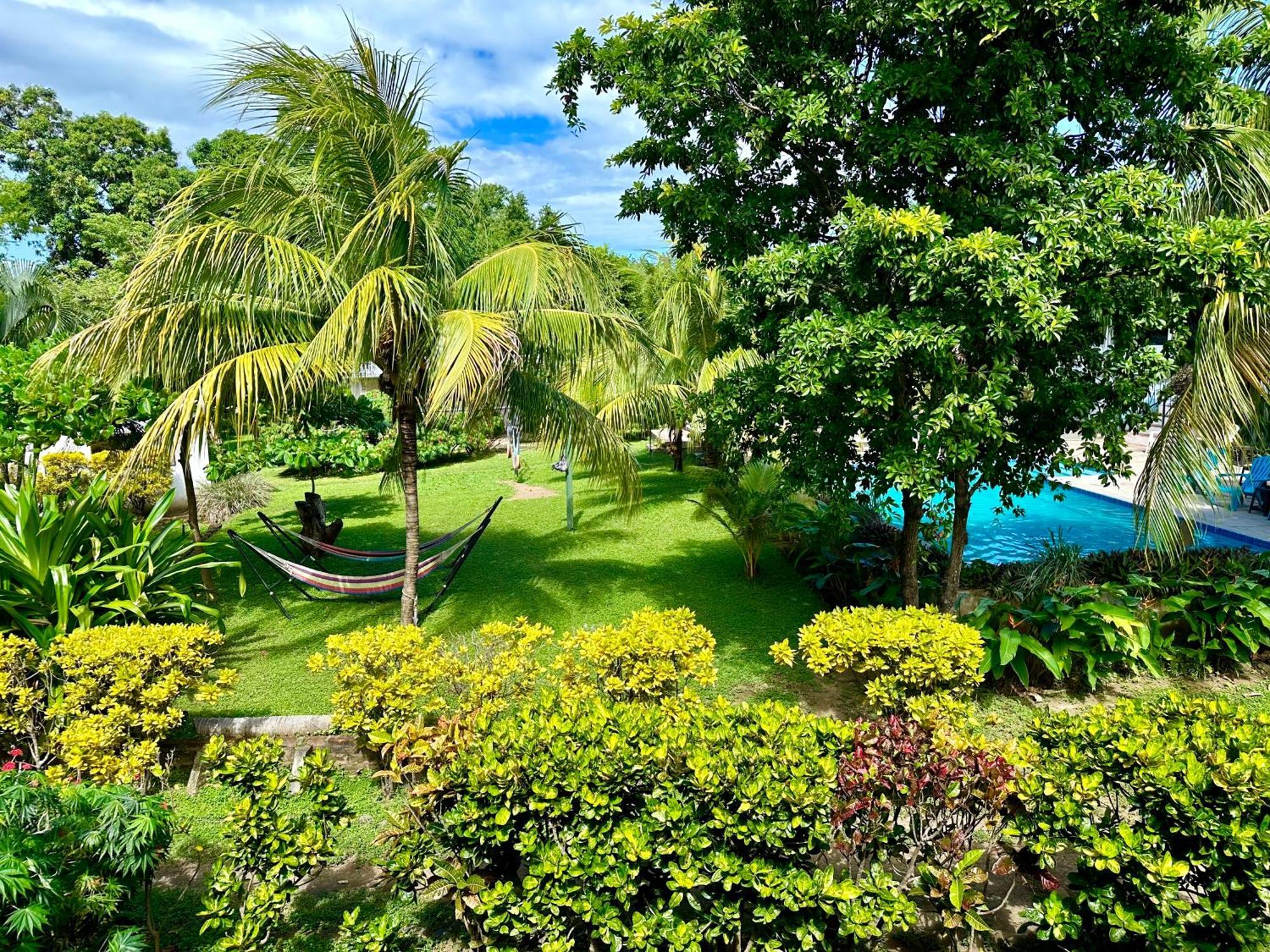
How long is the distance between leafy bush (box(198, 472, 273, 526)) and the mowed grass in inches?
11.1

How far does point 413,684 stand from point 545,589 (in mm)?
3858

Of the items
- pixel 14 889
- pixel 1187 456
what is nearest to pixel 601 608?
pixel 1187 456

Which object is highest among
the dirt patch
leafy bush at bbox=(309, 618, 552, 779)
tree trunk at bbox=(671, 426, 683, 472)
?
tree trunk at bbox=(671, 426, 683, 472)

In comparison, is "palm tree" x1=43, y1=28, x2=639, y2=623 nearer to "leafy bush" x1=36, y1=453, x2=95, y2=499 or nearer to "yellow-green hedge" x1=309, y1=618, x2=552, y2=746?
"leafy bush" x1=36, y1=453, x2=95, y2=499

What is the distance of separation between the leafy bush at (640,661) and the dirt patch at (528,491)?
870cm

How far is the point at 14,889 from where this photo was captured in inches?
63.9

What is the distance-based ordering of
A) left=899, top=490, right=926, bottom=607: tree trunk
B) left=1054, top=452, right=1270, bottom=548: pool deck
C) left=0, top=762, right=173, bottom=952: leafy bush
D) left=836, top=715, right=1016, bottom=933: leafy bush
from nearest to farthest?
left=0, top=762, right=173, bottom=952: leafy bush → left=836, top=715, right=1016, bottom=933: leafy bush → left=899, top=490, right=926, bottom=607: tree trunk → left=1054, top=452, right=1270, bottom=548: pool deck

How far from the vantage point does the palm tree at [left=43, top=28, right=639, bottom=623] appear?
4309 millimetres

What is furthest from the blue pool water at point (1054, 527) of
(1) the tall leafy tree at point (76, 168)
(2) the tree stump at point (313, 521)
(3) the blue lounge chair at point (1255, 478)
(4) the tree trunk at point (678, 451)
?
(1) the tall leafy tree at point (76, 168)

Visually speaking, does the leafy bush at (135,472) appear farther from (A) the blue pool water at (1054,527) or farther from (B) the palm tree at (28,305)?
(A) the blue pool water at (1054,527)

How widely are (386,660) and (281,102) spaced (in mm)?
3886

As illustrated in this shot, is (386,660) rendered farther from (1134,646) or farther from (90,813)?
(1134,646)

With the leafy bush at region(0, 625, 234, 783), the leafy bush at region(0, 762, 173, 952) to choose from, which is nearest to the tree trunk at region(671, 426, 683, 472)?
the leafy bush at region(0, 625, 234, 783)

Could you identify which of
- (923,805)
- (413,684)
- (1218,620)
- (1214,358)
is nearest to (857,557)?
(1218,620)
